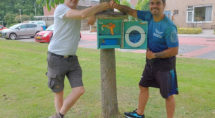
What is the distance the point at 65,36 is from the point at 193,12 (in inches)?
973

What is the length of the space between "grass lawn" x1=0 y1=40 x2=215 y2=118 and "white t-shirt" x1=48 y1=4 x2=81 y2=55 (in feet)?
3.84

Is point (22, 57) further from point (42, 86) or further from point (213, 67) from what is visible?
point (213, 67)

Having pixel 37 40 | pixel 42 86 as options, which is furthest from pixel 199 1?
pixel 42 86

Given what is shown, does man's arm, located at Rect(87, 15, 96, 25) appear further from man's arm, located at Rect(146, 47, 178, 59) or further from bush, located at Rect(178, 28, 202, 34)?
bush, located at Rect(178, 28, 202, 34)

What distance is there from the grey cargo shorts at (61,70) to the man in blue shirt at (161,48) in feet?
2.98

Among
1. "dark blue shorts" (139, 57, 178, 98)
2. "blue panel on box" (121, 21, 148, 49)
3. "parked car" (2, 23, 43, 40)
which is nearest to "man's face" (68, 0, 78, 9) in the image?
"blue panel on box" (121, 21, 148, 49)

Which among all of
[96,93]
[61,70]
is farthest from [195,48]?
[61,70]

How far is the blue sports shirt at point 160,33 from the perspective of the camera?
2.66 meters

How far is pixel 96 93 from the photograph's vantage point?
14.8ft

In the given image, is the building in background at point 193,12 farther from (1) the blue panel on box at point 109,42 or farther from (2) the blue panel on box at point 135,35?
(1) the blue panel on box at point 109,42

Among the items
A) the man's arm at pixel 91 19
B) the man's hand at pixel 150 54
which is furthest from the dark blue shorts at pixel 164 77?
the man's arm at pixel 91 19

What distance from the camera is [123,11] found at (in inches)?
116

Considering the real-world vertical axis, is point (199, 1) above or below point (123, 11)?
above

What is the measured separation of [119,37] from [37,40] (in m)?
→ 13.8
